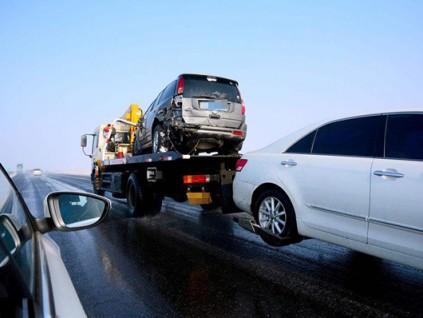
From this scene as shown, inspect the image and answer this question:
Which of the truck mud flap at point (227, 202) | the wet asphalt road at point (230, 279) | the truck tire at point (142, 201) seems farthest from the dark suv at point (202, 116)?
the wet asphalt road at point (230, 279)

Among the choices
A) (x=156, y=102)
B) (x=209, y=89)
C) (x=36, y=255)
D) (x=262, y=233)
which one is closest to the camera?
(x=36, y=255)

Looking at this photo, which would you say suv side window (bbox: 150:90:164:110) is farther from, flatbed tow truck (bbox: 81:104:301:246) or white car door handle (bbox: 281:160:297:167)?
white car door handle (bbox: 281:160:297:167)

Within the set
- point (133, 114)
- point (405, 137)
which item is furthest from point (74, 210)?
point (133, 114)

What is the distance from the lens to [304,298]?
263cm

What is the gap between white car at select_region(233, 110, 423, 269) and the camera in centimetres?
255

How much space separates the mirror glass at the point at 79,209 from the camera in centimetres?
169

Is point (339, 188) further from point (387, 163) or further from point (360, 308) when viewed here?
point (360, 308)

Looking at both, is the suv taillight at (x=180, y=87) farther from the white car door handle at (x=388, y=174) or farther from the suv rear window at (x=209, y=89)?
the white car door handle at (x=388, y=174)

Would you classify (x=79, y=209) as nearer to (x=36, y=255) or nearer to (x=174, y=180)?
(x=36, y=255)

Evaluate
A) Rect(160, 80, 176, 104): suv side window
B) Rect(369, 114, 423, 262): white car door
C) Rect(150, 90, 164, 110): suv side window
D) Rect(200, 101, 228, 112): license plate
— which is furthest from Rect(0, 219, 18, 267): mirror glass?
Rect(150, 90, 164, 110): suv side window

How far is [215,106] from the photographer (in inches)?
240

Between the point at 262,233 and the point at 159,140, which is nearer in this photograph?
the point at 262,233

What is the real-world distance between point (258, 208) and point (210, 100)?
9.46ft

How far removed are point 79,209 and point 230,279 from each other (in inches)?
72.7
